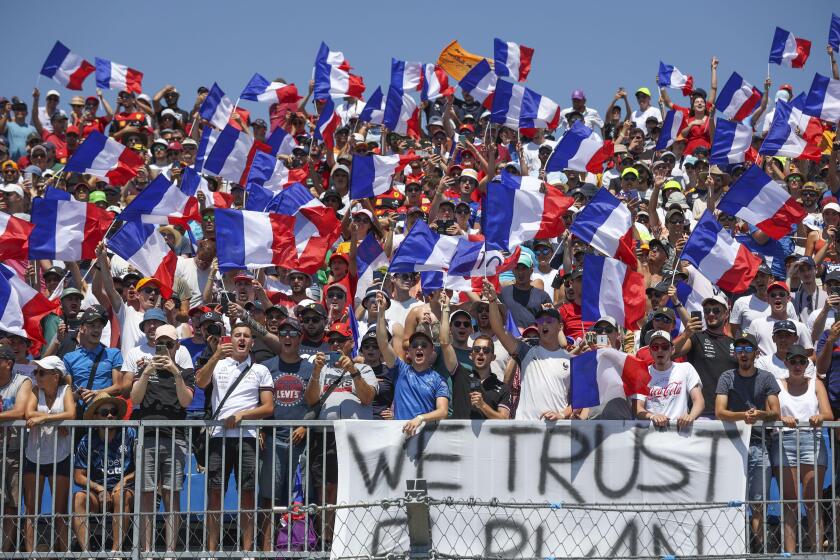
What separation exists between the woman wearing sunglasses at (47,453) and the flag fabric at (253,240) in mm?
3339

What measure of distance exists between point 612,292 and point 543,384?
4.85 feet

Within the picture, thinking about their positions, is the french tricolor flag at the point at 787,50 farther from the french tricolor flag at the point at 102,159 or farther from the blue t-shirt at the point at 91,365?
the blue t-shirt at the point at 91,365

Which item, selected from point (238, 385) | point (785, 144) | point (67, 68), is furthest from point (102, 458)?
point (67, 68)

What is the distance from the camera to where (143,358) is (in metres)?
13.2

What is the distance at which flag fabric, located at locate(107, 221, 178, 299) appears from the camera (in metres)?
15.3

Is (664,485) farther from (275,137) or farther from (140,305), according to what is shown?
(275,137)

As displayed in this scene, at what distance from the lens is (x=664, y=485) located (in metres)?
11.6

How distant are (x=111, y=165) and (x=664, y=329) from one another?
8375 mm

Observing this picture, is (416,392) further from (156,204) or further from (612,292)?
(156,204)

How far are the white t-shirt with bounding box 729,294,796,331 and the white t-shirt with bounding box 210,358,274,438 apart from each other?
5153 millimetres

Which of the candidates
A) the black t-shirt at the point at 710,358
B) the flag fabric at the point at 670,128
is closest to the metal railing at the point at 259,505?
the black t-shirt at the point at 710,358

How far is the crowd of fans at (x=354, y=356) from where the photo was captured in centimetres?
1173

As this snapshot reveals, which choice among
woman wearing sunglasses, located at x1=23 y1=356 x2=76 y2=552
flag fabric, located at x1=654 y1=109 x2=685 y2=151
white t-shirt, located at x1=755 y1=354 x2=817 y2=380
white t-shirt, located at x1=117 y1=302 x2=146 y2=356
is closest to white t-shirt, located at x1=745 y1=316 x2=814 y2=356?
white t-shirt, located at x1=755 y1=354 x2=817 y2=380

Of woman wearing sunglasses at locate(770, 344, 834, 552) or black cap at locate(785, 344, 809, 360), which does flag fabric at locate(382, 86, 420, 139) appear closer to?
black cap at locate(785, 344, 809, 360)
